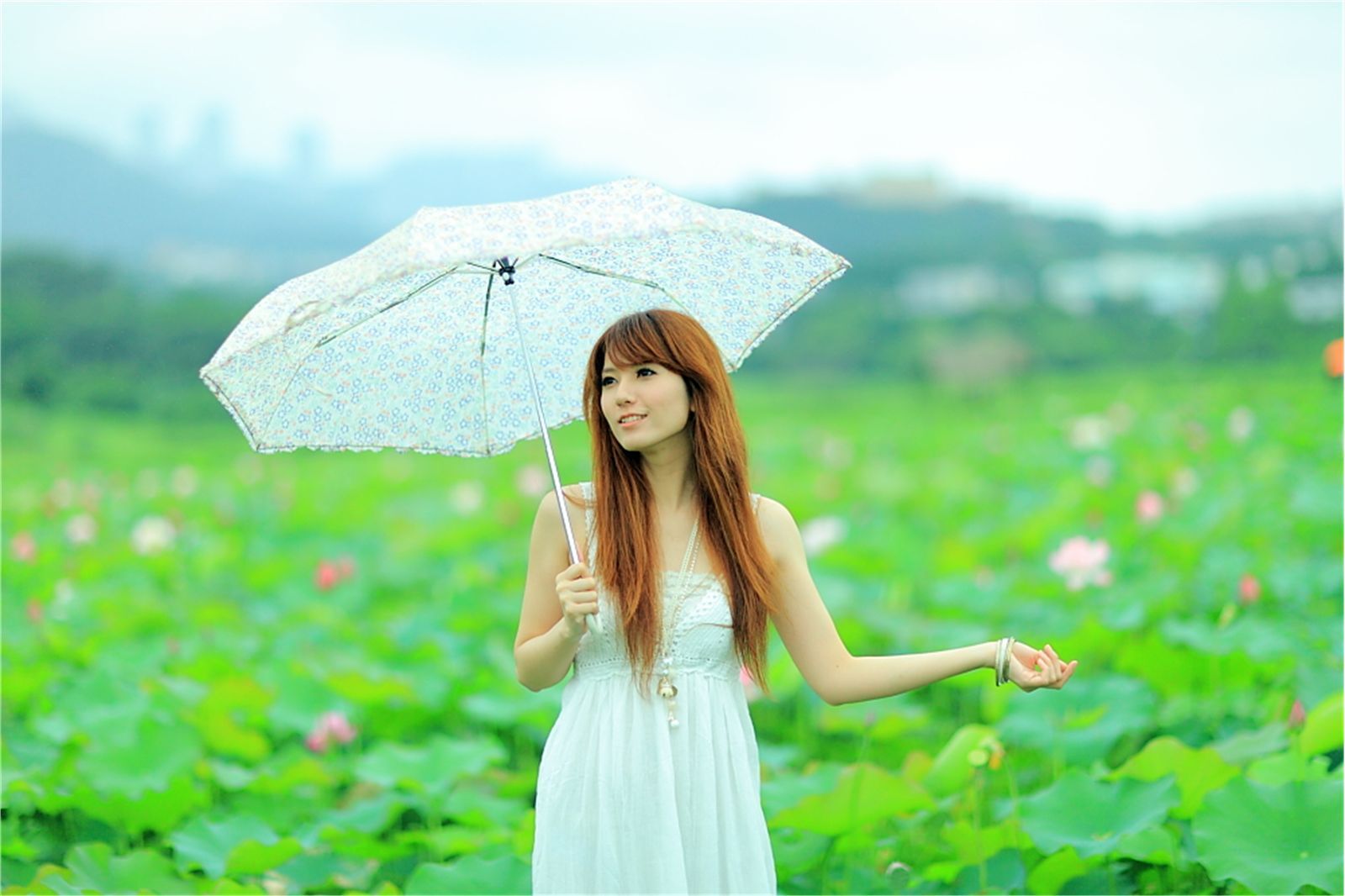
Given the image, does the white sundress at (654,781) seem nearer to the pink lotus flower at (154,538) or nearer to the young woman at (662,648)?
the young woman at (662,648)

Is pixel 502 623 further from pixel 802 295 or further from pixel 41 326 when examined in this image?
pixel 41 326

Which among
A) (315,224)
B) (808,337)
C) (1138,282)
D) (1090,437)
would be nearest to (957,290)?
(1138,282)

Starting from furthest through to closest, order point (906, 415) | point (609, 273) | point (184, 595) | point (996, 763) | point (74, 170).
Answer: point (74, 170) < point (906, 415) < point (184, 595) < point (996, 763) < point (609, 273)

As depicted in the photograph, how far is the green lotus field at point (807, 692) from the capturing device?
2.69 metres

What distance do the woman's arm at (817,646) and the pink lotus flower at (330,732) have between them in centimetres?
186

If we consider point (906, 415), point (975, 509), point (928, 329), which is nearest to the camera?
point (975, 509)

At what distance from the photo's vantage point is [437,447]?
2197 millimetres

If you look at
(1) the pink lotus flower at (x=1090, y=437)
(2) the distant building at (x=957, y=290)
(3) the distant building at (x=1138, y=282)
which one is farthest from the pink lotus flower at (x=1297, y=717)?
(2) the distant building at (x=957, y=290)

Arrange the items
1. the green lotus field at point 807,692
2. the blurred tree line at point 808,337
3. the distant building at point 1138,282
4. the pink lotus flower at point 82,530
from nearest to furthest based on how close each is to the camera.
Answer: the green lotus field at point 807,692, the pink lotus flower at point 82,530, the blurred tree line at point 808,337, the distant building at point 1138,282

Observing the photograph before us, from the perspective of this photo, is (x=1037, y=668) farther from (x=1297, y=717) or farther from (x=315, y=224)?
(x=315, y=224)

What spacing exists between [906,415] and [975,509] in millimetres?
9917

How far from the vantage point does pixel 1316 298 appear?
21.0m

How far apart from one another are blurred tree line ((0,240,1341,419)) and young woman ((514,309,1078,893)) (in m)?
11.9

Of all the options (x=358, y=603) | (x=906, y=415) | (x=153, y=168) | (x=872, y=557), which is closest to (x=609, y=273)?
(x=872, y=557)
